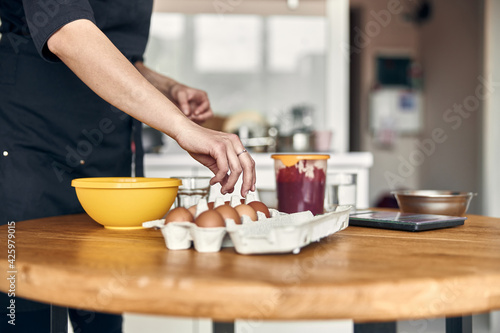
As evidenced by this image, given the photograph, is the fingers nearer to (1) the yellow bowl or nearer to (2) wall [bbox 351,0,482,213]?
(1) the yellow bowl

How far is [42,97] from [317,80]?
12.7ft

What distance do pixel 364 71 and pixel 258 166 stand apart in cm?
324

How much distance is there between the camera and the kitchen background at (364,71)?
402 centimetres

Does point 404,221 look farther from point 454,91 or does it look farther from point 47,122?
point 454,91

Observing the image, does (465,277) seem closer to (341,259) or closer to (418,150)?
(341,259)

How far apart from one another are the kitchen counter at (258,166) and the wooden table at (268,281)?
160cm

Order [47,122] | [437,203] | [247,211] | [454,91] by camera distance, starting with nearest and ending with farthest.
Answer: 1. [247,211]
2. [437,203]
3. [47,122]
4. [454,91]

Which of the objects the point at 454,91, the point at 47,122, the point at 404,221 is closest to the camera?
the point at 404,221

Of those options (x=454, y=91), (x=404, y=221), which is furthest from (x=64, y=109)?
(x=454, y=91)

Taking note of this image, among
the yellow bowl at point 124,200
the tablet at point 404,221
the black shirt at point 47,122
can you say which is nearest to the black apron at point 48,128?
the black shirt at point 47,122

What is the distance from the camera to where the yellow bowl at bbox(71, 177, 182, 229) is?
2.85 ft

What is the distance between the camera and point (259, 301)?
50 cm

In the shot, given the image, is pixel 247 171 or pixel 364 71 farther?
pixel 364 71

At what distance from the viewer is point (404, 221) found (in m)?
0.90
